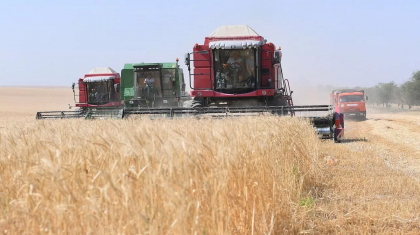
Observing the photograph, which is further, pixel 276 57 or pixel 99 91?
pixel 99 91

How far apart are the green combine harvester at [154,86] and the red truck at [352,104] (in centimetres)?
1352

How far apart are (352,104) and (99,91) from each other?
52.4 ft

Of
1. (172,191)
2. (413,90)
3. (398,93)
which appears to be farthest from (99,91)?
(398,93)

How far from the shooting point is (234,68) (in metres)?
13.3

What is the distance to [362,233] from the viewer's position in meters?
4.18

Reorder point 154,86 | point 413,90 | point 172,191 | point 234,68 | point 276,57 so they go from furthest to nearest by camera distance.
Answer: point 413,90 → point 154,86 → point 234,68 → point 276,57 → point 172,191

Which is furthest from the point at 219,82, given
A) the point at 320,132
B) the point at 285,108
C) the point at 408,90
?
the point at 408,90

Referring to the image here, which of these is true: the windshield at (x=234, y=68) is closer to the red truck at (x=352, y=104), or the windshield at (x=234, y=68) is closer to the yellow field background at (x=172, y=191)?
the yellow field background at (x=172, y=191)

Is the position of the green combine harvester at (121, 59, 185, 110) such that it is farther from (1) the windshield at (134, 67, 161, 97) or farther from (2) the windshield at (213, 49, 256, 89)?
(2) the windshield at (213, 49, 256, 89)

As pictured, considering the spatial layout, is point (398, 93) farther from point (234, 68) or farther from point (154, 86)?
point (234, 68)

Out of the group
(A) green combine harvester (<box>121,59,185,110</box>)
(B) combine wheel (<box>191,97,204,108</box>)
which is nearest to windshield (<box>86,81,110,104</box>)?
(A) green combine harvester (<box>121,59,185,110</box>)

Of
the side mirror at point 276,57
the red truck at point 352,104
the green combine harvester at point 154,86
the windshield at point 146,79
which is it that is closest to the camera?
the side mirror at point 276,57

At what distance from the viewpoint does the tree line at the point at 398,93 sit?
56991 mm

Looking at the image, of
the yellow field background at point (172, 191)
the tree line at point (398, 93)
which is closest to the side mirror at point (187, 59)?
the yellow field background at point (172, 191)
